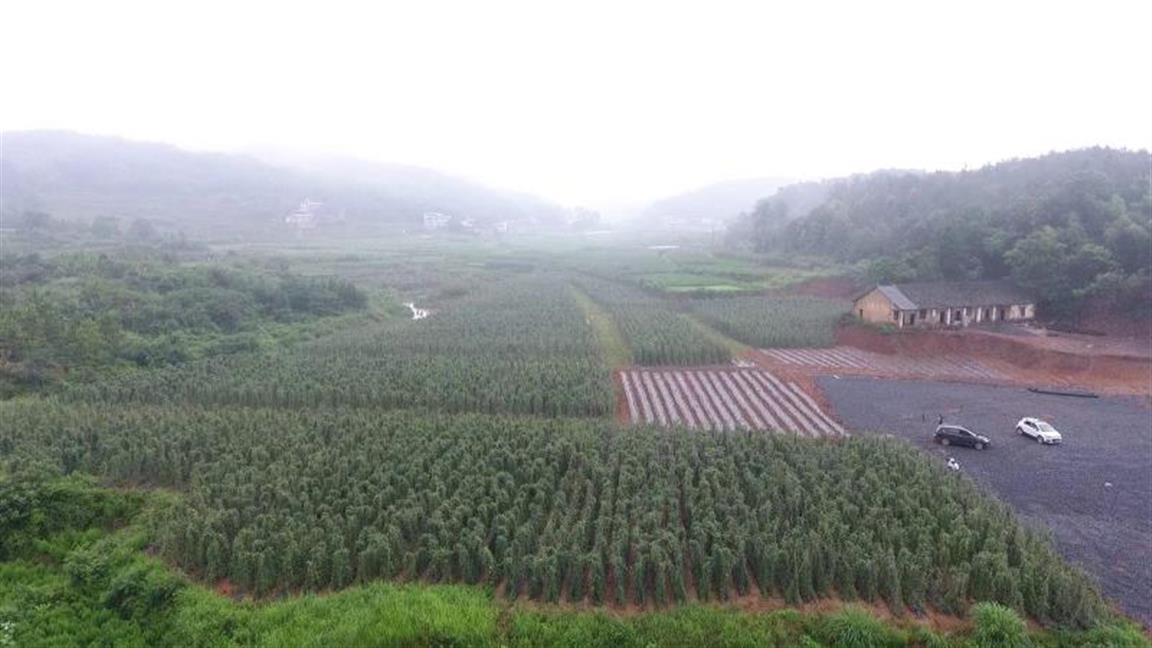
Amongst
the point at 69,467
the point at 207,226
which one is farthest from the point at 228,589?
the point at 207,226

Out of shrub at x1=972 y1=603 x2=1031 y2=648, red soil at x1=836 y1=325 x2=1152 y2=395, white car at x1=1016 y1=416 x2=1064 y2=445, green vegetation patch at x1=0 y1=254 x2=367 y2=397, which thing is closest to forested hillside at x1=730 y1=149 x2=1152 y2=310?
red soil at x1=836 y1=325 x2=1152 y2=395

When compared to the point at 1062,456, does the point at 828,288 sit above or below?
above

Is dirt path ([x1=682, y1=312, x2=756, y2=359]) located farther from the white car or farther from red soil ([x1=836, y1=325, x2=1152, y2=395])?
the white car

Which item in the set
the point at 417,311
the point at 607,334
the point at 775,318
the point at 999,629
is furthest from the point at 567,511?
the point at 417,311

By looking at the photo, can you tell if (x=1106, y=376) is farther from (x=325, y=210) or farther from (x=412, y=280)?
(x=325, y=210)

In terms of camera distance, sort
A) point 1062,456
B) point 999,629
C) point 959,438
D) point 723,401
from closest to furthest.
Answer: point 999,629
point 1062,456
point 959,438
point 723,401

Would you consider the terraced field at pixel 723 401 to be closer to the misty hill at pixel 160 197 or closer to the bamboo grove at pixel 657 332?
the bamboo grove at pixel 657 332

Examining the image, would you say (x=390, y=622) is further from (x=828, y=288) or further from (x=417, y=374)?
(x=828, y=288)

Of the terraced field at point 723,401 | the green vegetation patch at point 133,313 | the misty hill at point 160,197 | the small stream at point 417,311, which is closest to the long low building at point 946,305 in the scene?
the terraced field at point 723,401
